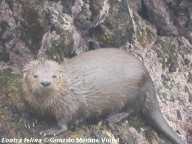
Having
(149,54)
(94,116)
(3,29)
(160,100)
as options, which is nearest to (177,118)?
(160,100)

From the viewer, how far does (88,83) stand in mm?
6734

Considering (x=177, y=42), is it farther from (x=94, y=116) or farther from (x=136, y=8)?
(x=94, y=116)

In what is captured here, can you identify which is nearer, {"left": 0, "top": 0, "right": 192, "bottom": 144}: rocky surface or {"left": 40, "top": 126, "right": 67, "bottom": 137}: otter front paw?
{"left": 40, "top": 126, "right": 67, "bottom": 137}: otter front paw

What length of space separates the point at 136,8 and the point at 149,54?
63 centimetres

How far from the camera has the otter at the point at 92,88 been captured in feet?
21.1

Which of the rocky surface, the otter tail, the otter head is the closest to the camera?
the otter head

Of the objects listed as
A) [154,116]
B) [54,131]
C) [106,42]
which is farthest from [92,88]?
[106,42]

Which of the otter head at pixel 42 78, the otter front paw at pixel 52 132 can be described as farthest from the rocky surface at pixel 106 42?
the otter head at pixel 42 78

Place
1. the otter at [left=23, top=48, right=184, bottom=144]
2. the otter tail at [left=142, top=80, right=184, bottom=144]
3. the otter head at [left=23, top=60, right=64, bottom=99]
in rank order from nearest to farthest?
1. the otter head at [left=23, top=60, right=64, bottom=99]
2. the otter at [left=23, top=48, right=184, bottom=144]
3. the otter tail at [left=142, top=80, right=184, bottom=144]

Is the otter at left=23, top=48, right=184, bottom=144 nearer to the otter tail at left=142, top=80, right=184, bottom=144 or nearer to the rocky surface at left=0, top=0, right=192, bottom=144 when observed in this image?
the otter tail at left=142, top=80, right=184, bottom=144

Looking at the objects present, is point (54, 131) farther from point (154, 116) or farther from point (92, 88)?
point (154, 116)

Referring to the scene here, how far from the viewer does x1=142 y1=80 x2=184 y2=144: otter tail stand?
7.19m

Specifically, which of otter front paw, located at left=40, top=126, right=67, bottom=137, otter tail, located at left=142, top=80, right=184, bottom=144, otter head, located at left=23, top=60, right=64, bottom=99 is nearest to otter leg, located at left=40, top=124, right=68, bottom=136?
otter front paw, located at left=40, top=126, right=67, bottom=137

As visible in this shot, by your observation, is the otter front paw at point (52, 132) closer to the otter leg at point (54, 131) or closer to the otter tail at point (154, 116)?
the otter leg at point (54, 131)
